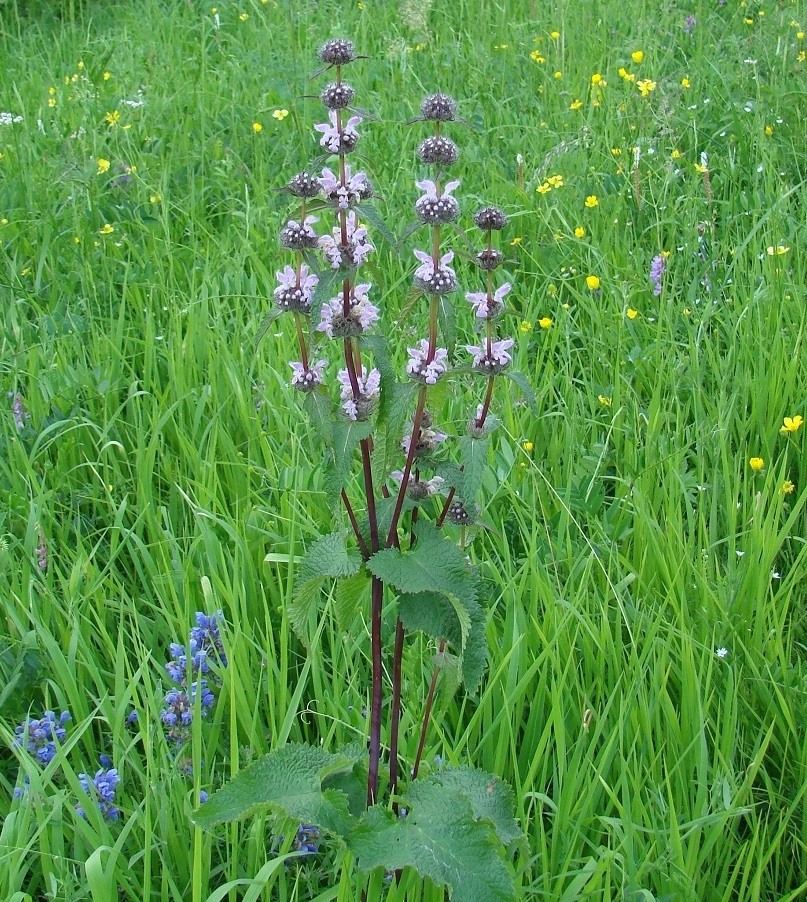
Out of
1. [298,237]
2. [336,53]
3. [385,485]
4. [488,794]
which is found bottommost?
[488,794]

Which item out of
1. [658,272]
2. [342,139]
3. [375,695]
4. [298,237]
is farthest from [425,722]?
[658,272]

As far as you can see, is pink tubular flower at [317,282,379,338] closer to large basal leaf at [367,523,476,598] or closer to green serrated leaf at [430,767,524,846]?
large basal leaf at [367,523,476,598]

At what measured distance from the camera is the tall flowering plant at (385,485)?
1.25 m

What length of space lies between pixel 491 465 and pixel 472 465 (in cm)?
104

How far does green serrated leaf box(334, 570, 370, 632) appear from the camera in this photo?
1.39 m

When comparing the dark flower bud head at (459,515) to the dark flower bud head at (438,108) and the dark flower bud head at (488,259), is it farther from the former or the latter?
the dark flower bud head at (438,108)

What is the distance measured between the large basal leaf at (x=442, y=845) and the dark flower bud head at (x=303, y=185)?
32.3 inches

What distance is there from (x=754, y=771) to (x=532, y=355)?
1.50 m

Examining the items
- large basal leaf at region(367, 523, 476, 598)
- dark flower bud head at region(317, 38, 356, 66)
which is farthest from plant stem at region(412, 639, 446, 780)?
dark flower bud head at region(317, 38, 356, 66)

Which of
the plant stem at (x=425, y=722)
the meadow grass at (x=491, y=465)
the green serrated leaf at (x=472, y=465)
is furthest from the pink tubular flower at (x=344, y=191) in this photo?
the plant stem at (x=425, y=722)

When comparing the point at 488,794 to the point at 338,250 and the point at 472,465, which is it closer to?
the point at 472,465

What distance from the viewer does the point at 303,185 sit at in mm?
1233

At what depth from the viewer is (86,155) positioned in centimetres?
363

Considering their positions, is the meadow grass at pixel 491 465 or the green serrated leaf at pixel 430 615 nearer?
the green serrated leaf at pixel 430 615
